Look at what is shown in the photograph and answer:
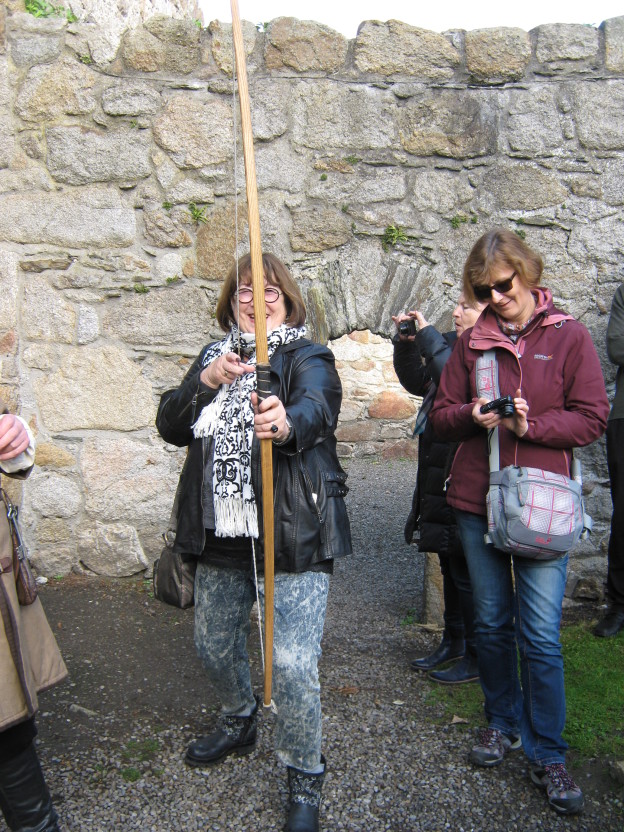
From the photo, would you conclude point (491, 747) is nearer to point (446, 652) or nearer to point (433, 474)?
point (446, 652)

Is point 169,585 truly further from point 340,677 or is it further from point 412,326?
point 412,326

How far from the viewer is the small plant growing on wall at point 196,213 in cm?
430

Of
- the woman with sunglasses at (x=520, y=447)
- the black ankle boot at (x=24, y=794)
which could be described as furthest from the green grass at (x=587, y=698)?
the black ankle boot at (x=24, y=794)

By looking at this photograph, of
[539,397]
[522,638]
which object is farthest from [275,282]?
[522,638]

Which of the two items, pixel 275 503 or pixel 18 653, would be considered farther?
pixel 275 503

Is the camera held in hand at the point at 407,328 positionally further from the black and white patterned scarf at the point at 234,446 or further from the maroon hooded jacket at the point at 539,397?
the black and white patterned scarf at the point at 234,446

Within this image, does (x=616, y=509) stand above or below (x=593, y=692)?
above

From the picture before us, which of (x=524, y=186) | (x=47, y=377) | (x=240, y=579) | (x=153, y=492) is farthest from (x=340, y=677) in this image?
(x=524, y=186)

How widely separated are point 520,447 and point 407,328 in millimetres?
1219

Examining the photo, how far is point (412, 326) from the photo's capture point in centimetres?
377

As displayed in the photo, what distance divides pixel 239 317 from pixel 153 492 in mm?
2064

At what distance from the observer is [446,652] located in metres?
3.77

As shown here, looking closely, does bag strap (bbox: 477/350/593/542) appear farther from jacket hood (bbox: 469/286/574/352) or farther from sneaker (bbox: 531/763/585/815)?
sneaker (bbox: 531/763/585/815)

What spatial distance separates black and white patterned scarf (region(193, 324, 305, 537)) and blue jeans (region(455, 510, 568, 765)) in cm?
82
